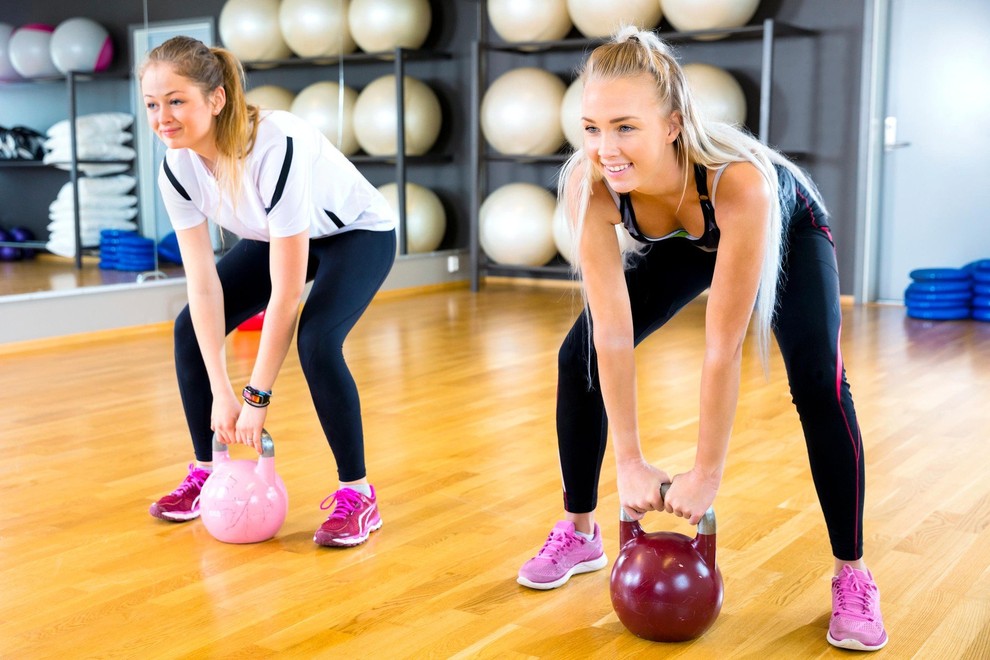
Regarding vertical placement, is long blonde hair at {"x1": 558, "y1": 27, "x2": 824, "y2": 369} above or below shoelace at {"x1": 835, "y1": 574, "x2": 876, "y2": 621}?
above

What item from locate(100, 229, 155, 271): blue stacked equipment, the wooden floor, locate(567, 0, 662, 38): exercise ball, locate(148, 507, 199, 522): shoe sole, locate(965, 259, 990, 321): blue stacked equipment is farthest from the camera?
locate(567, 0, 662, 38): exercise ball

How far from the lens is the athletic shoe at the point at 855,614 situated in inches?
66.3

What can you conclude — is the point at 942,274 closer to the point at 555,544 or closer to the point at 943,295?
the point at 943,295

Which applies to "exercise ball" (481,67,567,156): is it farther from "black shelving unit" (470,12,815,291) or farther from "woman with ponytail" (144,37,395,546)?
"woman with ponytail" (144,37,395,546)

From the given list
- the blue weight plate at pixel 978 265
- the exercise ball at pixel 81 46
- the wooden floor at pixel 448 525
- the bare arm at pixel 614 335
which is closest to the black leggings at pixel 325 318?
the wooden floor at pixel 448 525

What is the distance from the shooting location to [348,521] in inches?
87.0

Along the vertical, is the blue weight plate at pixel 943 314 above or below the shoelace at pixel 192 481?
above

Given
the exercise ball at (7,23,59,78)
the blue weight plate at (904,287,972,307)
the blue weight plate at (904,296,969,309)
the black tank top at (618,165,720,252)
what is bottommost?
the blue weight plate at (904,296,969,309)

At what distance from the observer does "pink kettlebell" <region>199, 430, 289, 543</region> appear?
215 cm

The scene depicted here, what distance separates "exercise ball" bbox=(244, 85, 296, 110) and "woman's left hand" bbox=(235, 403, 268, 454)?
417 cm

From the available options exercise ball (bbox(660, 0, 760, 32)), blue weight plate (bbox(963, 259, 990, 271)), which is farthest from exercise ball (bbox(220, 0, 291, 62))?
blue weight plate (bbox(963, 259, 990, 271))

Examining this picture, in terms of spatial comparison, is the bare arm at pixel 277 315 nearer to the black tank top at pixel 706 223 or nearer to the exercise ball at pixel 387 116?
the black tank top at pixel 706 223

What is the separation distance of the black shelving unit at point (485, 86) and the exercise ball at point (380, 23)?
45 cm

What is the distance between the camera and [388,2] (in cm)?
639
